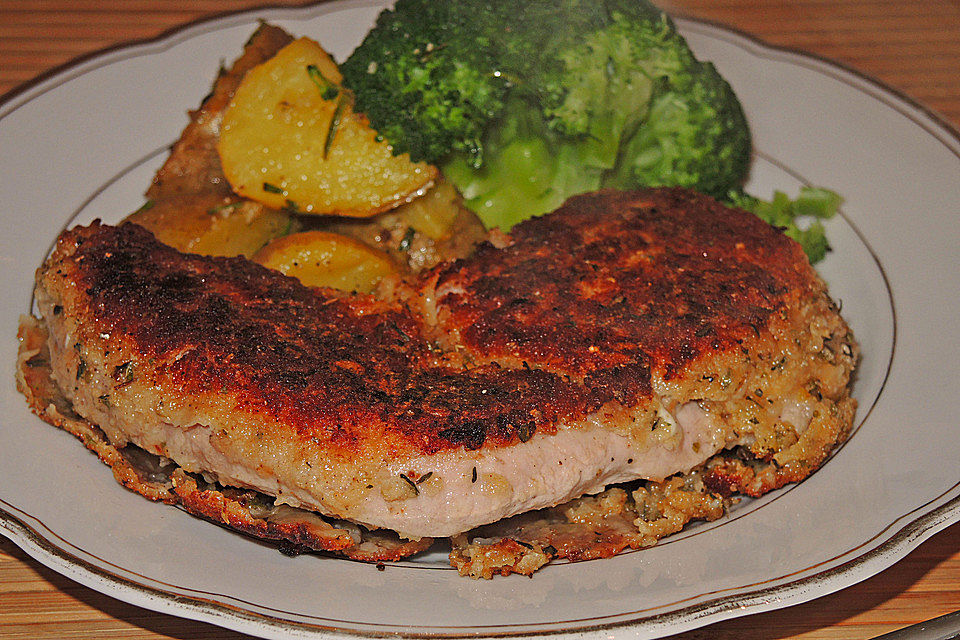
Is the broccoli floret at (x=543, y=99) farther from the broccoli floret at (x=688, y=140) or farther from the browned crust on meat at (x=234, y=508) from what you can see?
the browned crust on meat at (x=234, y=508)

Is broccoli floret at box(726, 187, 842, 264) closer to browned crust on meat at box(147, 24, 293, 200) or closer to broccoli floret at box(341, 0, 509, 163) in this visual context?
broccoli floret at box(341, 0, 509, 163)

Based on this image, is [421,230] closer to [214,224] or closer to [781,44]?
[214,224]

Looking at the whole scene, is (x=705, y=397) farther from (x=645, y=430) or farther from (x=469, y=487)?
(x=469, y=487)

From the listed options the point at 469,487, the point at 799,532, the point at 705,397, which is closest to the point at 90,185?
the point at 469,487

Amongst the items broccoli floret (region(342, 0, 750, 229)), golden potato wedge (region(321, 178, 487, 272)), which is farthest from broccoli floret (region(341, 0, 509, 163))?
golden potato wedge (region(321, 178, 487, 272))

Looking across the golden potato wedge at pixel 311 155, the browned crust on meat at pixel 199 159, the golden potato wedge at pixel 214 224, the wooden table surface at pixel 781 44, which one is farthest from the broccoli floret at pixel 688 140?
the browned crust on meat at pixel 199 159

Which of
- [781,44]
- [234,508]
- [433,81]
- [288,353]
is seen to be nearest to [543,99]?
[433,81]
